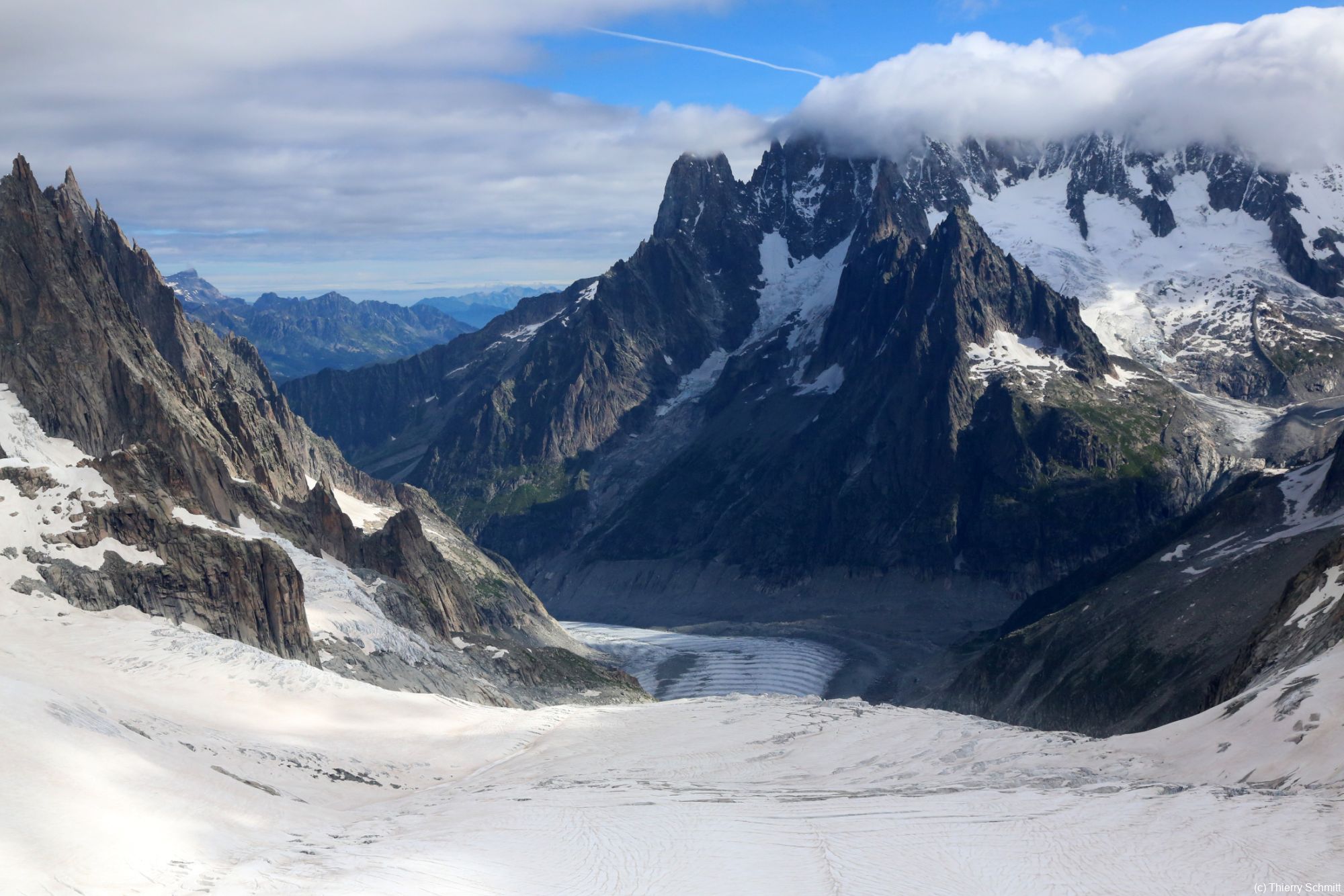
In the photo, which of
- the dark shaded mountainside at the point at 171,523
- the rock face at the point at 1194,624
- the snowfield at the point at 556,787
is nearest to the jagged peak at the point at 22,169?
the dark shaded mountainside at the point at 171,523

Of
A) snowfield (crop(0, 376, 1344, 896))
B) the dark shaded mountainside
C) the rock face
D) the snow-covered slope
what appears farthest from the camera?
the dark shaded mountainside

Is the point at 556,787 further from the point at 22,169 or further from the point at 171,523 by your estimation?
the point at 22,169

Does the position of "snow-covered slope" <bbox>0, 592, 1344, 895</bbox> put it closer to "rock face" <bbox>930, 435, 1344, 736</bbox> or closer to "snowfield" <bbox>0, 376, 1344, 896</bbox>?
"snowfield" <bbox>0, 376, 1344, 896</bbox>

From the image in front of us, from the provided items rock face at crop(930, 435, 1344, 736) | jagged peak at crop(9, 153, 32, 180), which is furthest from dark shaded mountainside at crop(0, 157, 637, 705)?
rock face at crop(930, 435, 1344, 736)

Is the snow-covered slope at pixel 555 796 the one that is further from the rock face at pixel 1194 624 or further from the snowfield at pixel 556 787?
the rock face at pixel 1194 624

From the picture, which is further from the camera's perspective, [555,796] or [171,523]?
[171,523]

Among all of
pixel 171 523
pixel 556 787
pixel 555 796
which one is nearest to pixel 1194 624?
pixel 556 787
